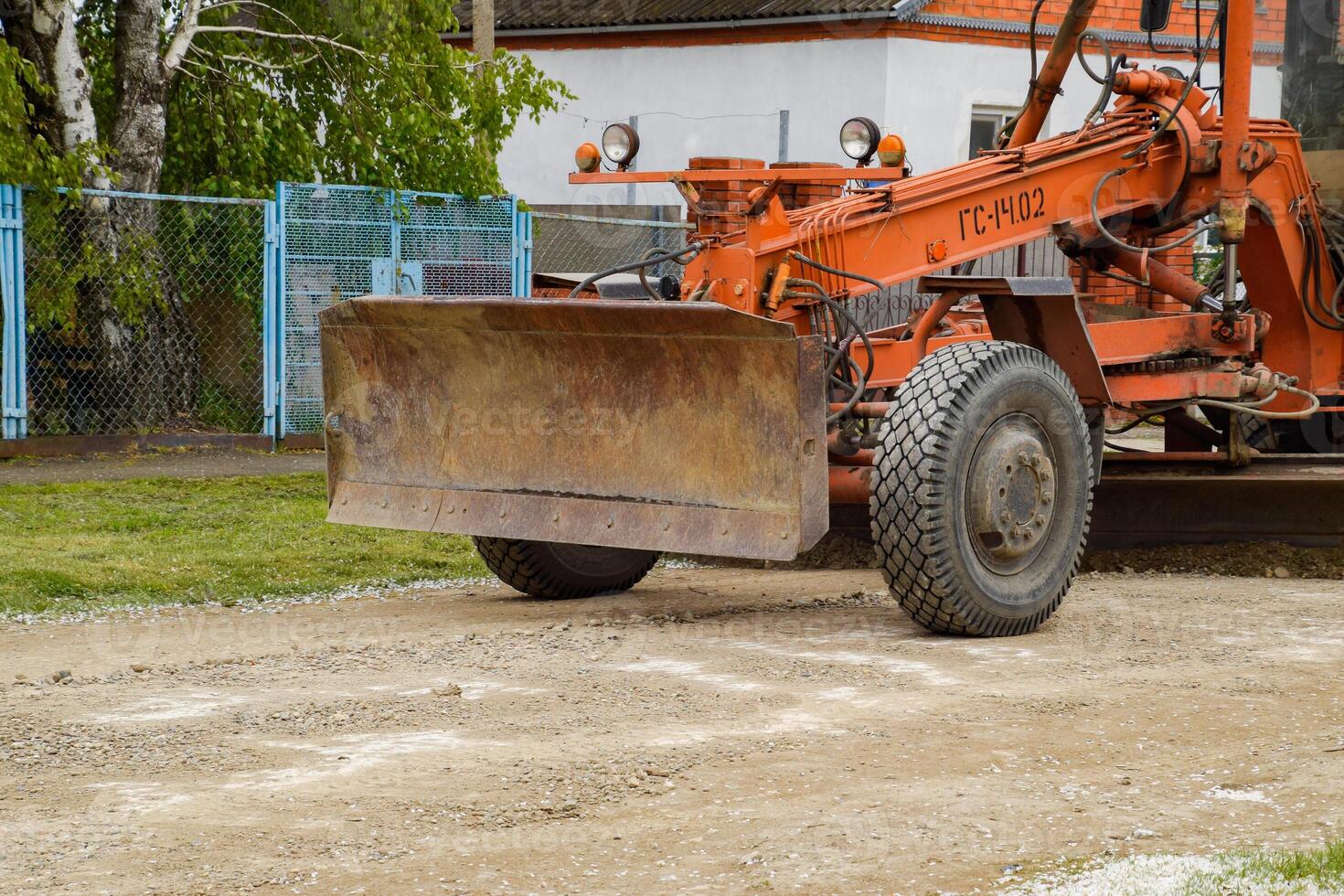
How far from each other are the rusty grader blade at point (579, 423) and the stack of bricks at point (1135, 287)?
2.66m

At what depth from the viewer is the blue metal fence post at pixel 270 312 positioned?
45.0 ft

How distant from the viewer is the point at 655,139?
883 inches

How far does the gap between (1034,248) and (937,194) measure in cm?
126

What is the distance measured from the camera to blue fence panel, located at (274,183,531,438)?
1390 cm

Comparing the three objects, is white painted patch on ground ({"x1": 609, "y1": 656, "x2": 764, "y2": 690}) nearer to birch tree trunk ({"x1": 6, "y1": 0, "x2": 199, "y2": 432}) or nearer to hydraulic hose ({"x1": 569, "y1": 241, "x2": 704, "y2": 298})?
hydraulic hose ({"x1": 569, "y1": 241, "x2": 704, "y2": 298})

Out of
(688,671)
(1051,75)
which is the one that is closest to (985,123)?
(1051,75)

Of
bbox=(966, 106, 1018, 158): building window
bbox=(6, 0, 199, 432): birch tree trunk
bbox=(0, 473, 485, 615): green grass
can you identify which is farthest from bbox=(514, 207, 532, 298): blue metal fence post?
bbox=(966, 106, 1018, 158): building window

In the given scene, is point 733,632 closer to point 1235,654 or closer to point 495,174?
point 1235,654

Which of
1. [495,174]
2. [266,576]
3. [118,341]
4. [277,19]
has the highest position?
Result: [277,19]

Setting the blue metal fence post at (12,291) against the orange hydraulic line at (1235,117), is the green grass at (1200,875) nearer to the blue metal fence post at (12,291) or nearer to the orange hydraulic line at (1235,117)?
the orange hydraulic line at (1235,117)

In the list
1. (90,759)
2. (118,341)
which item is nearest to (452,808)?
(90,759)

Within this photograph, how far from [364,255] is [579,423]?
7.82m

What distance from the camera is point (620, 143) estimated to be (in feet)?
25.8

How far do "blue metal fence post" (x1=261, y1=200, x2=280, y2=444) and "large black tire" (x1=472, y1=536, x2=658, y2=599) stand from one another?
6587 mm
